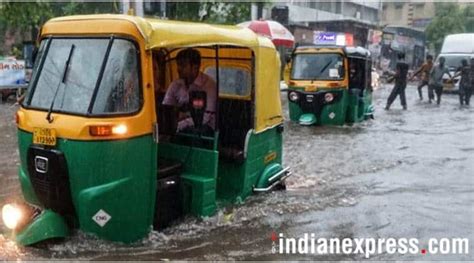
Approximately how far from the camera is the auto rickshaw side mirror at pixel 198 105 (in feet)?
20.6

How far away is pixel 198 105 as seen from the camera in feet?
20.6

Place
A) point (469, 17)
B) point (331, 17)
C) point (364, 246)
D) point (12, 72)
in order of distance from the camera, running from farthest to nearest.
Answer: point (331, 17)
point (469, 17)
point (12, 72)
point (364, 246)

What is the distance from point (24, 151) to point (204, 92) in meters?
Result: 1.86

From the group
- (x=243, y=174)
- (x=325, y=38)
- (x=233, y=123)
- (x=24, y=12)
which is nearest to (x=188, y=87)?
(x=233, y=123)

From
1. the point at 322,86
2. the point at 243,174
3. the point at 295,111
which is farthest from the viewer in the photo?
the point at 295,111

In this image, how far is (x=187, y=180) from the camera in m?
5.94

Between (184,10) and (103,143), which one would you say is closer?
(103,143)

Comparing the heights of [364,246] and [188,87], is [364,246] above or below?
below

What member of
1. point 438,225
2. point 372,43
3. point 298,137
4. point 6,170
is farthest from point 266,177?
point 372,43

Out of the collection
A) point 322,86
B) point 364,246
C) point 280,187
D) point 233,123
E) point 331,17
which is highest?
point 331,17

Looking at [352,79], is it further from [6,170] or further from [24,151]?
[24,151]

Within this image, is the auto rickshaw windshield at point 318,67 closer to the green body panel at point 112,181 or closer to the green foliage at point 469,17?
the green body panel at point 112,181

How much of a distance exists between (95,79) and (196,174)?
1.46 metres

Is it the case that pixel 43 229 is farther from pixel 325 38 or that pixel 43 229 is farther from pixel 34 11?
pixel 325 38
